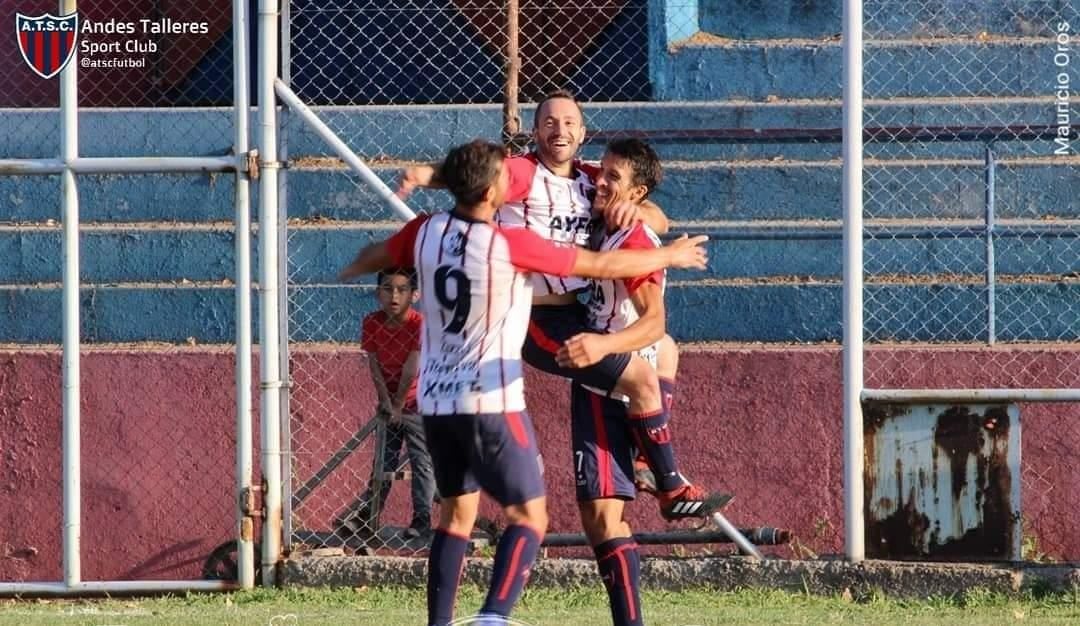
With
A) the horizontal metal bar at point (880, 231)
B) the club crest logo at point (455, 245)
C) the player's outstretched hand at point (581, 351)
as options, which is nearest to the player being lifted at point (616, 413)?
the player's outstretched hand at point (581, 351)

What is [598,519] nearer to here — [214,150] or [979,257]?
[979,257]

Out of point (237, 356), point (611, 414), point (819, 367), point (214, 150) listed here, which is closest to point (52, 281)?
point (214, 150)

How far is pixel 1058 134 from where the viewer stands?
11289 mm

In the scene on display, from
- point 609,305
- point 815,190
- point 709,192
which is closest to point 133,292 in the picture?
point 709,192

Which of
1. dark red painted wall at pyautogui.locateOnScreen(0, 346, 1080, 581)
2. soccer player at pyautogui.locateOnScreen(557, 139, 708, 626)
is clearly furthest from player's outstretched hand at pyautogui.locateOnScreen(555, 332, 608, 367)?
dark red painted wall at pyautogui.locateOnScreen(0, 346, 1080, 581)

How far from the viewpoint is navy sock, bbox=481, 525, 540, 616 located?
6387 mm

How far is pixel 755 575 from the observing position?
29.1 feet

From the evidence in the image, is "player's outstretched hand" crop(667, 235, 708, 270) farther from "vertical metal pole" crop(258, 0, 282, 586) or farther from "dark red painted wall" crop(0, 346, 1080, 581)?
"dark red painted wall" crop(0, 346, 1080, 581)

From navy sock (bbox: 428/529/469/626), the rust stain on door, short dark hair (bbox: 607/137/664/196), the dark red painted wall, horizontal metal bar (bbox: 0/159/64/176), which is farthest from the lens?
the dark red painted wall

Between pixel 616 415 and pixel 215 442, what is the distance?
145 inches

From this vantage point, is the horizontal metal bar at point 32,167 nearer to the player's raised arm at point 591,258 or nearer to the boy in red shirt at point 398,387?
the boy in red shirt at point 398,387

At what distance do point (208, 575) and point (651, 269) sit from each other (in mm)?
4027

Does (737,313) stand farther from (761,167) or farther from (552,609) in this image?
(552,609)

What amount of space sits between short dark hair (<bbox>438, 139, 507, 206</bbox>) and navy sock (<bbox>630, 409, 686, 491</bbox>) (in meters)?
1.54
